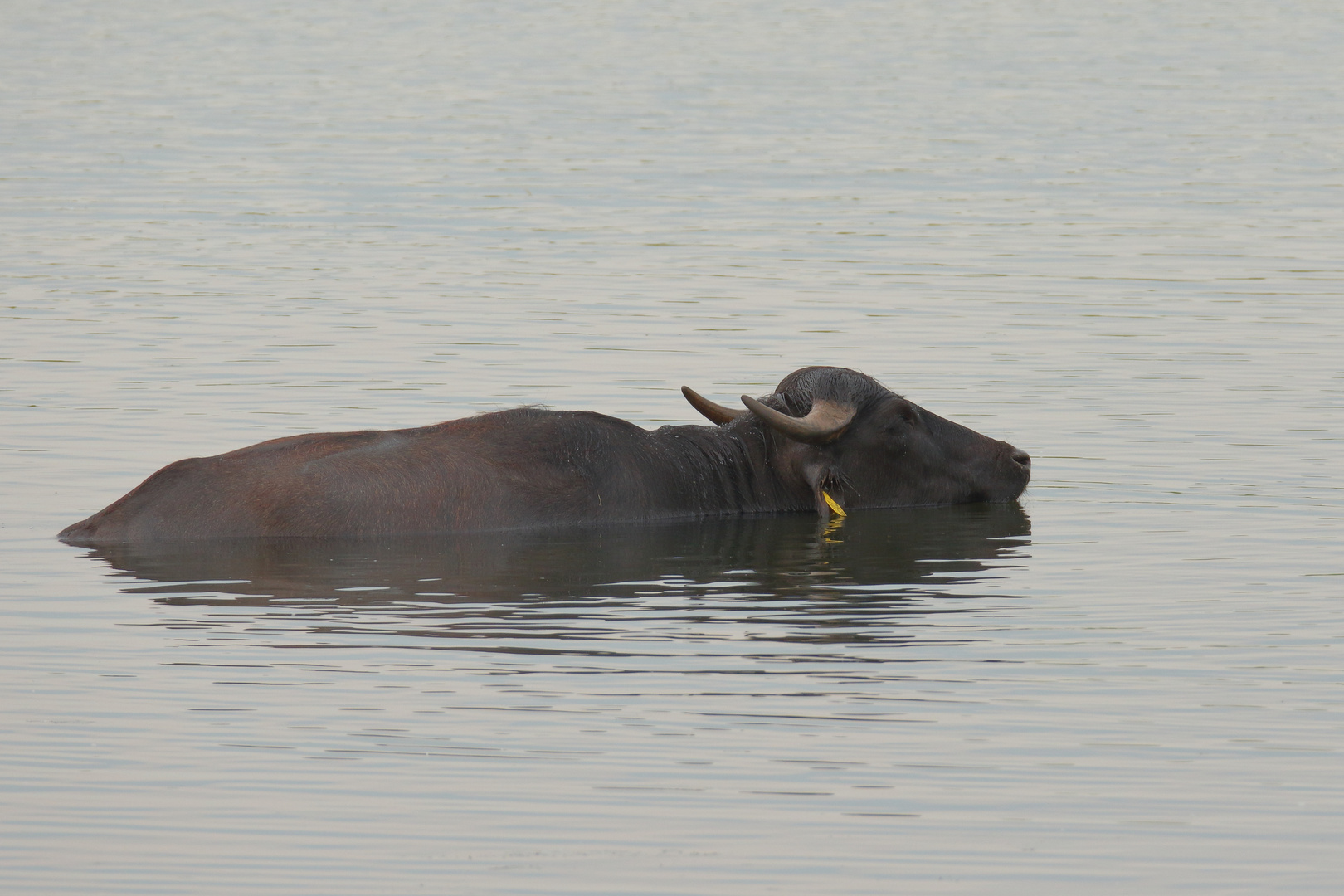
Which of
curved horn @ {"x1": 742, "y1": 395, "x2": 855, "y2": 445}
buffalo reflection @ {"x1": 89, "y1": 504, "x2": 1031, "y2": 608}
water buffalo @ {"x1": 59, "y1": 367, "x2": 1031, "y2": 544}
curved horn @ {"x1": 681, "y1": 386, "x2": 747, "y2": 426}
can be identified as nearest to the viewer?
buffalo reflection @ {"x1": 89, "y1": 504, "x2": 1031, "y2": 608}

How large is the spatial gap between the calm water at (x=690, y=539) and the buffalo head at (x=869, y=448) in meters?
0.31

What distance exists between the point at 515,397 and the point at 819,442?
3.58 metres

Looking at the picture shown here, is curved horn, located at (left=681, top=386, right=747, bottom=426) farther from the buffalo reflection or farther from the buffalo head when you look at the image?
the buffalo reflection

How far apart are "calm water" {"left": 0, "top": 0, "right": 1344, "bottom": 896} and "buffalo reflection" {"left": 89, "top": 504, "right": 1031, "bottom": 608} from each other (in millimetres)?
48

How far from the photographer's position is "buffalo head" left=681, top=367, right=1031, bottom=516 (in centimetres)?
1477

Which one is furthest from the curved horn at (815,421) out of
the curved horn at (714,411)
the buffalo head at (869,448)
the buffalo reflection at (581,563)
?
the buffalo reflection at (581,563)

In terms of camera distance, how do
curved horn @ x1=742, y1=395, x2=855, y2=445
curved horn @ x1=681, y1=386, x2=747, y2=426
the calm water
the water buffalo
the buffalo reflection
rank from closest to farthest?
the calm water, the buffalo reflection, the water buffalo, curved horn @ x1=742, y1=395, x2=855, y2=445, curved horn @ x1=681, y1=386, x2=747, y2=426

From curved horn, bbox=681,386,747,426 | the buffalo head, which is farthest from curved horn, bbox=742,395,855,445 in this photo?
curved horn, bbox=681,386,747,426

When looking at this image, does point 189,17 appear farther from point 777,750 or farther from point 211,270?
point 777,750

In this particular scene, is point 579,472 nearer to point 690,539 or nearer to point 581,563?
point 690,539

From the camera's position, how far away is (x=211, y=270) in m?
24.6

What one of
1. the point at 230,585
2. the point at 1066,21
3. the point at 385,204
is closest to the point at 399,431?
the point at 230,585

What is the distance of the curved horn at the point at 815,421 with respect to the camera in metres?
14.3

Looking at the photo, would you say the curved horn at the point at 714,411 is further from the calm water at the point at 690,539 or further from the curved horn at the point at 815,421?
the calm water at the point at 690,539
